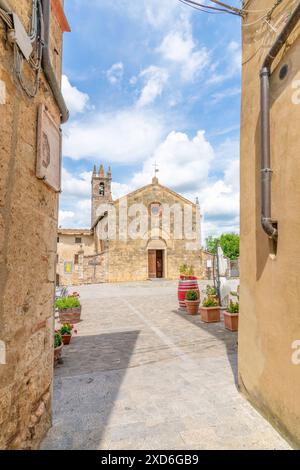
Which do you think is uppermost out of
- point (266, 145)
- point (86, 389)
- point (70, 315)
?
point (266, 145)

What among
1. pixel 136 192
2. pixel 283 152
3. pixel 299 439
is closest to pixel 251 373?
pixel 299 439

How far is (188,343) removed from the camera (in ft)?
19.6

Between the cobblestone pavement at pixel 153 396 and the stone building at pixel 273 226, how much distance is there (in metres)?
0.43

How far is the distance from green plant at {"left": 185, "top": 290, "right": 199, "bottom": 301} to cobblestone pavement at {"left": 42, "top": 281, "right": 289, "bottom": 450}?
2.46m

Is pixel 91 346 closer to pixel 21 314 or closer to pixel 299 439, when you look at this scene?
pixel 21 314

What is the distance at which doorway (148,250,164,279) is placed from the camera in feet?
81.0

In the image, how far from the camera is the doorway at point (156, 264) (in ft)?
81.0

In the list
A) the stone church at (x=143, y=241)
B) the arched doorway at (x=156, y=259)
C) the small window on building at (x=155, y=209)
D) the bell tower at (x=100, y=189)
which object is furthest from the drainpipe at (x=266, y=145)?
the bell tower at (x=100, y=189)

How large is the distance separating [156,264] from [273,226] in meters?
22.3

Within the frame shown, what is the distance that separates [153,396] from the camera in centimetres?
359

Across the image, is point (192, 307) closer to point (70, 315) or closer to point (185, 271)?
point (70, 315)

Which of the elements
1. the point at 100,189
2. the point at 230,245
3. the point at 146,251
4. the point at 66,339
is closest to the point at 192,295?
the point at 66,339

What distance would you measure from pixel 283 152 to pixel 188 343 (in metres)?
4.57

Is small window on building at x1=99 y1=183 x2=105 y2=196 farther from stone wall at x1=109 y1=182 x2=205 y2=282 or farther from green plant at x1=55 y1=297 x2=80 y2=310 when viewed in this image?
green plant at x1=55 y1=297 x2=80 y2=310
